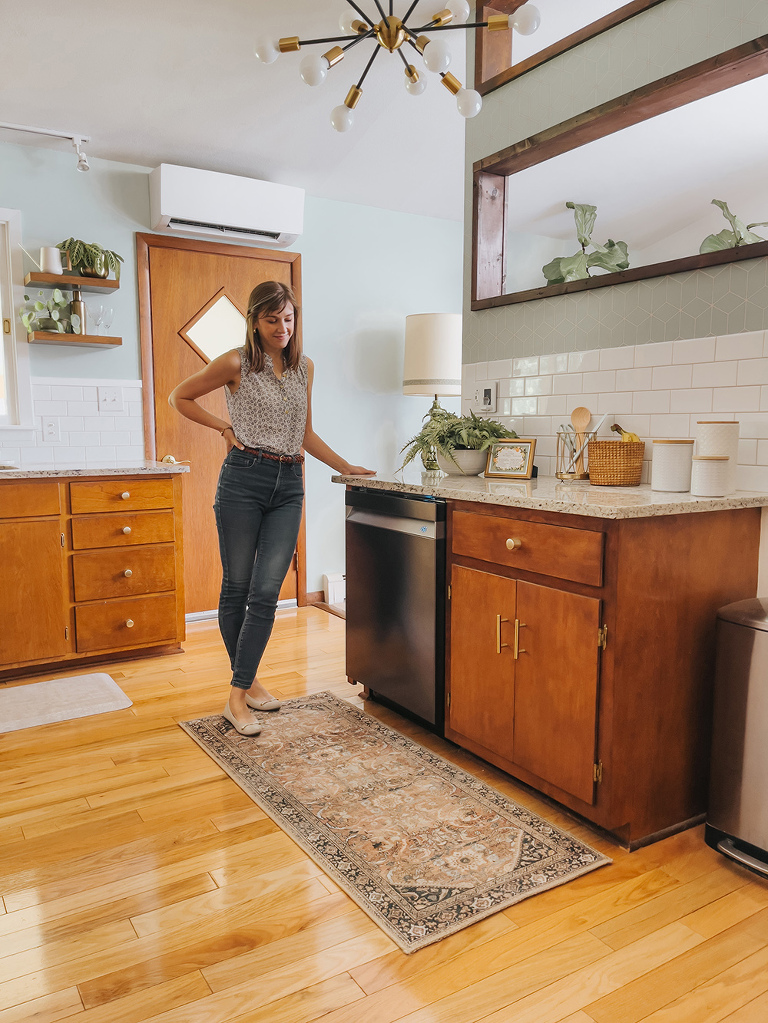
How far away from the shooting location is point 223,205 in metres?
3.76

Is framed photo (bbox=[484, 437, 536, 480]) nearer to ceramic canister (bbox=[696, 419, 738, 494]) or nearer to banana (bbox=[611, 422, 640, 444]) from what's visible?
banana (bbox=[611, 422, 640, 444])

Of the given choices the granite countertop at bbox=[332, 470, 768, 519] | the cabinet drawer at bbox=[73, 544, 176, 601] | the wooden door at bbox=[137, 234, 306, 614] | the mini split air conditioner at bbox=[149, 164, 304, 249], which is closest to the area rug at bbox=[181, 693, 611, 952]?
the granite countertop at bbox=[332, 470, 768, 519]

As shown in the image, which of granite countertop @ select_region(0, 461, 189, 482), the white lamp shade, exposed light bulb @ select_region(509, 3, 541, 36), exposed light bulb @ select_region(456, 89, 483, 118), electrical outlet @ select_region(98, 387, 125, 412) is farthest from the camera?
the white lamp shade

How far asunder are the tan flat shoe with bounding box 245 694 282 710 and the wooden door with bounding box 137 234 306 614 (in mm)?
1396

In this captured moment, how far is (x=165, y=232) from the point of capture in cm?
380

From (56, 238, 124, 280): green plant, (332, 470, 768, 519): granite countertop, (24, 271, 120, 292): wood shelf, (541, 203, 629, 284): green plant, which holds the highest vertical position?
(56, 238, 124, 280): green plant

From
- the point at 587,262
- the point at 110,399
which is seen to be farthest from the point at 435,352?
the point at 110,399

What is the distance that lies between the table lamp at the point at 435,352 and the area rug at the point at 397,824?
88.6 inches

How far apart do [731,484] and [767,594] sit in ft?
1.00

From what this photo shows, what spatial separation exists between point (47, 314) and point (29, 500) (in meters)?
1.03

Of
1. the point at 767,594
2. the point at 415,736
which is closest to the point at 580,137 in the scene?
the point at 767,594

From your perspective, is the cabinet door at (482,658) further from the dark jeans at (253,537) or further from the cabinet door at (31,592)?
the cabinet door at (31,592)

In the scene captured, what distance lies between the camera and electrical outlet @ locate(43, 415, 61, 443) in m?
3.58

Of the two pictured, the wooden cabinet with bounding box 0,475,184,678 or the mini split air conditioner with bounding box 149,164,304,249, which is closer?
the wooden cabinet with bounding box 0,475,184,678
